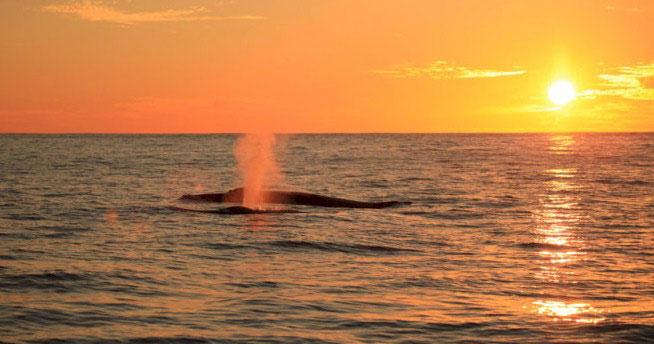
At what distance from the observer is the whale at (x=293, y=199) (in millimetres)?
37031

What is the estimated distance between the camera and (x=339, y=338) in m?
13.9

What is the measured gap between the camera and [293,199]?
37.5 meters

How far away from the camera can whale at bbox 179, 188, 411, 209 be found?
37.0 m

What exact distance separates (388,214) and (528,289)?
16.5 meters

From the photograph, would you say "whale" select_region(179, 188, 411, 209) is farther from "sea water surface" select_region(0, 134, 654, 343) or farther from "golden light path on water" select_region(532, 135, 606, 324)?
"golden light path on water" select_region(532, 135, 606, 324)

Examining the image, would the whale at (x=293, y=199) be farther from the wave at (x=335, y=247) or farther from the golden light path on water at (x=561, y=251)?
the wave at (x=335, y=247)

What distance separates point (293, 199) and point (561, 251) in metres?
15.4

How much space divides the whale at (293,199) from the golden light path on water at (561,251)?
7.47 meters

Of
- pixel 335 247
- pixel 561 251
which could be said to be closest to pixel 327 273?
pixel 335 247

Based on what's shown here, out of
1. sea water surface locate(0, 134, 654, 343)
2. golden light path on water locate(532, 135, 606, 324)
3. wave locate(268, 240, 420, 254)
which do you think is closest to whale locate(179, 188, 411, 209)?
sea water surface locate(0, 134, 654, 343)

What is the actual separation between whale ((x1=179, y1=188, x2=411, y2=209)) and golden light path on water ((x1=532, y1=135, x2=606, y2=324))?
747cm

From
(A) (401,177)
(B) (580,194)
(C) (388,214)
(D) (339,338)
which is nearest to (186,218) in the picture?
(C) (388,214)

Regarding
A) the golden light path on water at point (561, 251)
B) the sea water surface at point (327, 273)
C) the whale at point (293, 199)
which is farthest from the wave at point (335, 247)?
the whale at point (293, 199)

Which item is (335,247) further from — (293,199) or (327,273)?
(293,199)
